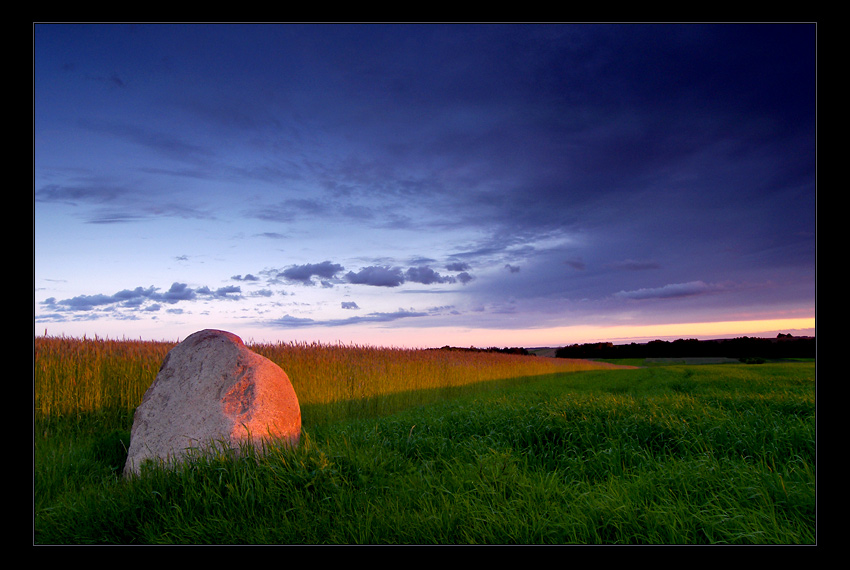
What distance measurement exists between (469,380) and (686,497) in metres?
15.6

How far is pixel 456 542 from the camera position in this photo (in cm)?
316

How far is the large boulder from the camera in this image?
514 centimetres

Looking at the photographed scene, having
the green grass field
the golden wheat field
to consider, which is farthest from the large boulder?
the golden wheat field

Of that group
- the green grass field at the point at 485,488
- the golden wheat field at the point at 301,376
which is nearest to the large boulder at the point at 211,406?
the green grass field at the point at 485,488

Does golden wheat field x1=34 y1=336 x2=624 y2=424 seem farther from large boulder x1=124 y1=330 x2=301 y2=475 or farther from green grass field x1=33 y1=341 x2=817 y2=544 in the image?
large boulder x1=124 y1=330 x2=301 y2=475

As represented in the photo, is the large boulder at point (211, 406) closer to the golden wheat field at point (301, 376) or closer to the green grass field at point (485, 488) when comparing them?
the green grass field at point (485, 488)

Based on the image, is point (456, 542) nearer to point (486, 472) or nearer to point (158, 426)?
point (486, 472)

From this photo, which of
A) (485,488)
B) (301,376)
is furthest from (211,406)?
(301,376)

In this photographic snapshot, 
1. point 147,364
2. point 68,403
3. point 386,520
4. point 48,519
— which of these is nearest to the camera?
point 386,520

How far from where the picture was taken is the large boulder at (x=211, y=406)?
203 inches

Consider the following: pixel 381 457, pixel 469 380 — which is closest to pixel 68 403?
pixel 381 457

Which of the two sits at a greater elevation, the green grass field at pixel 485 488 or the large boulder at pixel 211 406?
the large boulder at pixel 211 406

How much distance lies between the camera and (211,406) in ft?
17.5

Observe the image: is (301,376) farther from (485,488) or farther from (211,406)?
(485,488)
